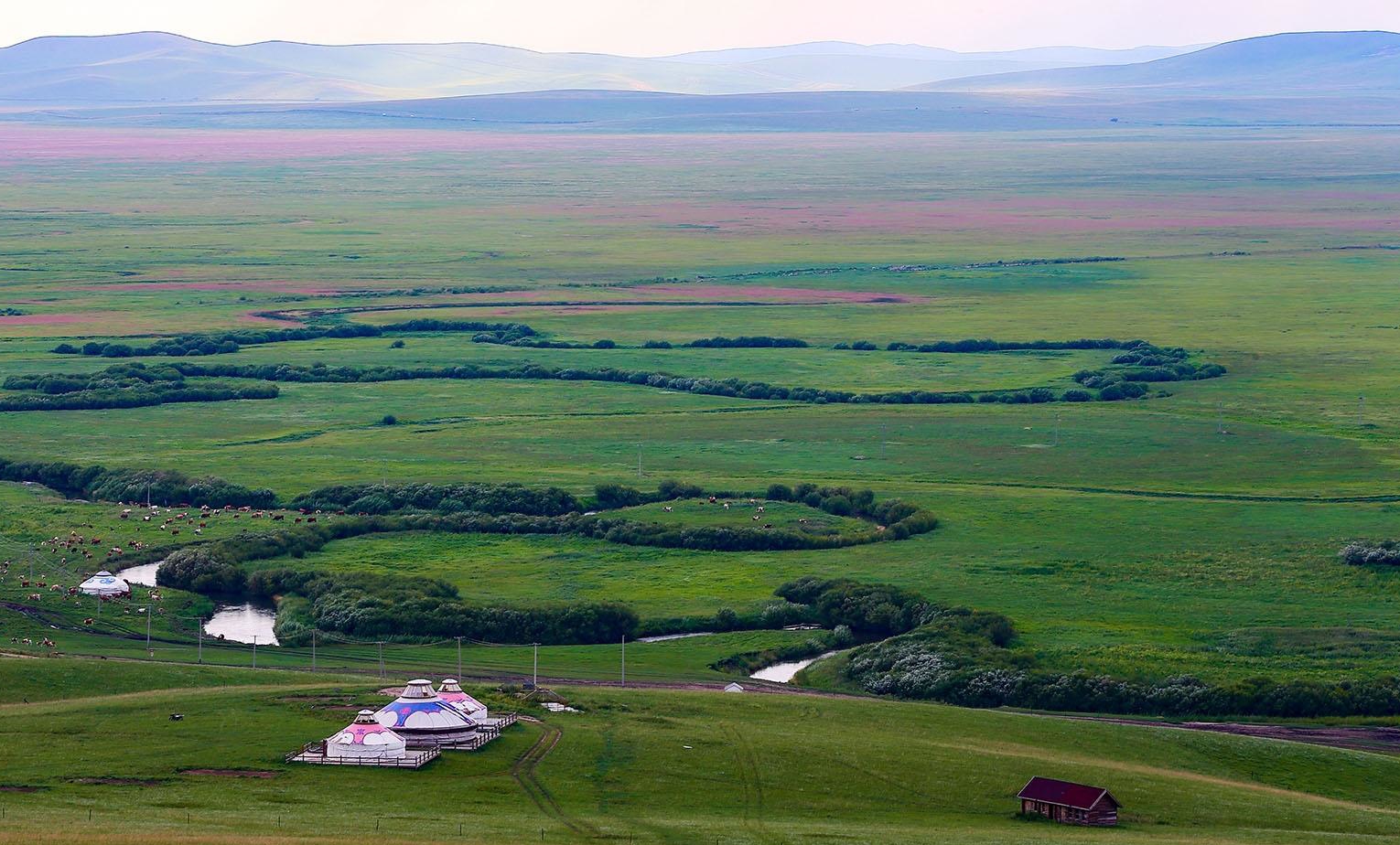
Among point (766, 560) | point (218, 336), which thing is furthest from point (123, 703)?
point (218, 336)

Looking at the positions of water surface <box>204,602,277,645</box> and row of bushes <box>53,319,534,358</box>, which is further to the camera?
row of bushes <box>53,319,534,358</box>

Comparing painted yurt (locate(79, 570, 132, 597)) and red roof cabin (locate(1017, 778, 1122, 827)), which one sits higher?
red roof cabin (locate(1017, 778, 1122, 827))

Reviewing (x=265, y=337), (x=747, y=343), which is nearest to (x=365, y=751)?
(x=747, y=343)

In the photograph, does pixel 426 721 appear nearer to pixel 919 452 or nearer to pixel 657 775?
pixel 657 775

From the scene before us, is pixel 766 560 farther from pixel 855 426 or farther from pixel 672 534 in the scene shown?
pixel 855 426

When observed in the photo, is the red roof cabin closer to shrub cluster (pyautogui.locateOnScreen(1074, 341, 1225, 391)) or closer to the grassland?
the grassland

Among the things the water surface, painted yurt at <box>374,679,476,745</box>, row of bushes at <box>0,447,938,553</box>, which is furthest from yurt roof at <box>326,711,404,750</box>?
row of bushes at <box>0,447,938,553</box>

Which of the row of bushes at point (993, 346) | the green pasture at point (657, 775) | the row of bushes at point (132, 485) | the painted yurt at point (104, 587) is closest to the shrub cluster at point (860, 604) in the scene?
the green pasture at point (657, 775)
